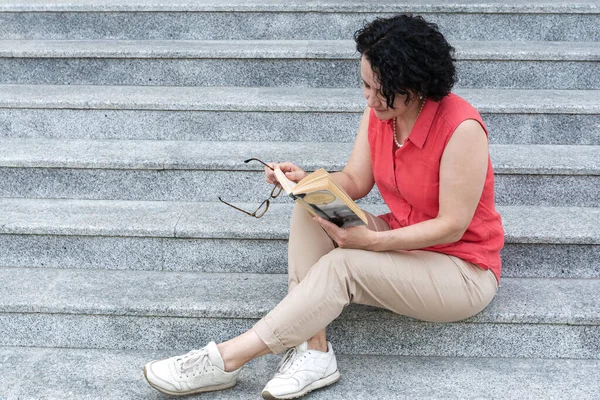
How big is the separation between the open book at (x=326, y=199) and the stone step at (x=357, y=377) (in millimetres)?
605

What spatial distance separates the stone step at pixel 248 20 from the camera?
365cm

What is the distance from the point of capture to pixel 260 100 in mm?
3158

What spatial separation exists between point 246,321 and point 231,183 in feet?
2.26

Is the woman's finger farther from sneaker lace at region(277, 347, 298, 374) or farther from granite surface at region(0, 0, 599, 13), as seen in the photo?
granite surface at region(0, 0, 599, 13)

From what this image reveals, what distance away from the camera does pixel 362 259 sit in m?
2.14

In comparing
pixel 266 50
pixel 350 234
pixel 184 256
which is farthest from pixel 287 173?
pixel 266 50

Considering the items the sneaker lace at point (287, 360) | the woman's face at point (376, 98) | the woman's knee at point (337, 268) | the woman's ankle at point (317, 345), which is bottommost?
the sneaker lace at point (287, 360)

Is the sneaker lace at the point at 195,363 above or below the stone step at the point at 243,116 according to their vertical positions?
below

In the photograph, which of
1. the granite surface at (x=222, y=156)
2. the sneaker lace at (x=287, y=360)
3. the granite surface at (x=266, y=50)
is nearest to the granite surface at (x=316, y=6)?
the granite surface at (x=266, y=50)

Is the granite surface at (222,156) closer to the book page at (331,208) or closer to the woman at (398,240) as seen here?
the woman at (398,240)

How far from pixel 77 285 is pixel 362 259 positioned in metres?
1.16

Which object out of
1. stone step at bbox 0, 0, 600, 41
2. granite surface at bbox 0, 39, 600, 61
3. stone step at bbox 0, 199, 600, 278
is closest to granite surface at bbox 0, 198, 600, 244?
stone step at bbox 0, 199, 600, 278

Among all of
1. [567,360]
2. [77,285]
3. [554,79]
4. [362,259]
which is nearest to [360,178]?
[362,259]

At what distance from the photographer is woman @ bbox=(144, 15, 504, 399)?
2014mm
